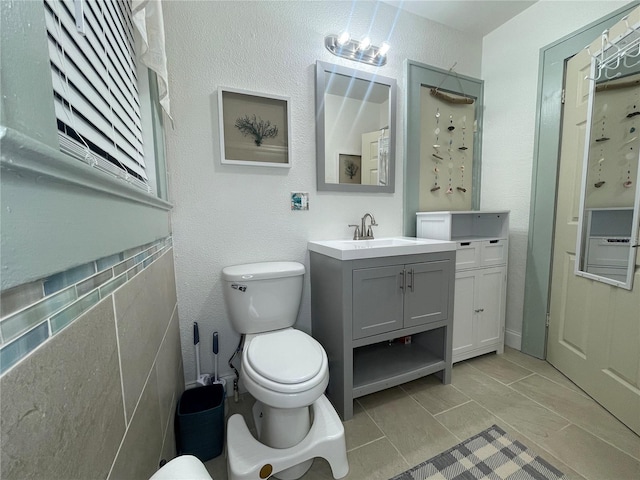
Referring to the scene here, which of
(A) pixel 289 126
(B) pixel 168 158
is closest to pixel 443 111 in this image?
(A) pixel 289 126

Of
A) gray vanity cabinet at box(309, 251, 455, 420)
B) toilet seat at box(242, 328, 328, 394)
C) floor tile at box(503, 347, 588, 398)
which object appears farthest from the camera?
floor tile at box(503, 347, 588, 398)

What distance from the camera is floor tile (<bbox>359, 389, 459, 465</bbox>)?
1225mm

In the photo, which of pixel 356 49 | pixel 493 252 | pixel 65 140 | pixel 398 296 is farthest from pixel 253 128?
pixel 493 252

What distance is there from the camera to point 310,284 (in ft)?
5.75

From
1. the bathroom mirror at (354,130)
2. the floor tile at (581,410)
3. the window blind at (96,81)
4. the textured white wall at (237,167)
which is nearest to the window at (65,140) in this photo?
the window blind at (96,81)

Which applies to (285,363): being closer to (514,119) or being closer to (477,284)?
(477,284)

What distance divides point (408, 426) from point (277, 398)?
80 cm

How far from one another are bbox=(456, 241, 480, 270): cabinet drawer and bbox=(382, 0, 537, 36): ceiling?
166 cm

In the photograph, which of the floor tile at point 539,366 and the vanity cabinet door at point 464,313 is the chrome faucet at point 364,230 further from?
the floor tile at point 539,366

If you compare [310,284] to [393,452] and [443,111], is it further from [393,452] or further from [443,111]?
[443,111]

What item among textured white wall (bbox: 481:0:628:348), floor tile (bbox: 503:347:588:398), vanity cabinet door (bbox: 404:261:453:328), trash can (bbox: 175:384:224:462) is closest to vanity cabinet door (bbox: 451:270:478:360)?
vanity cabinet door (bbox: 404:261:453:328)

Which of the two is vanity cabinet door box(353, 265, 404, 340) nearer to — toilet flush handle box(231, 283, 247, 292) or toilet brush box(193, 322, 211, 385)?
toilet flush handle box(231, 283, 247, 292)

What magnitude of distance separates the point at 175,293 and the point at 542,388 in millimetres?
2231

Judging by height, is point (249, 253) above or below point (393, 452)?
above
